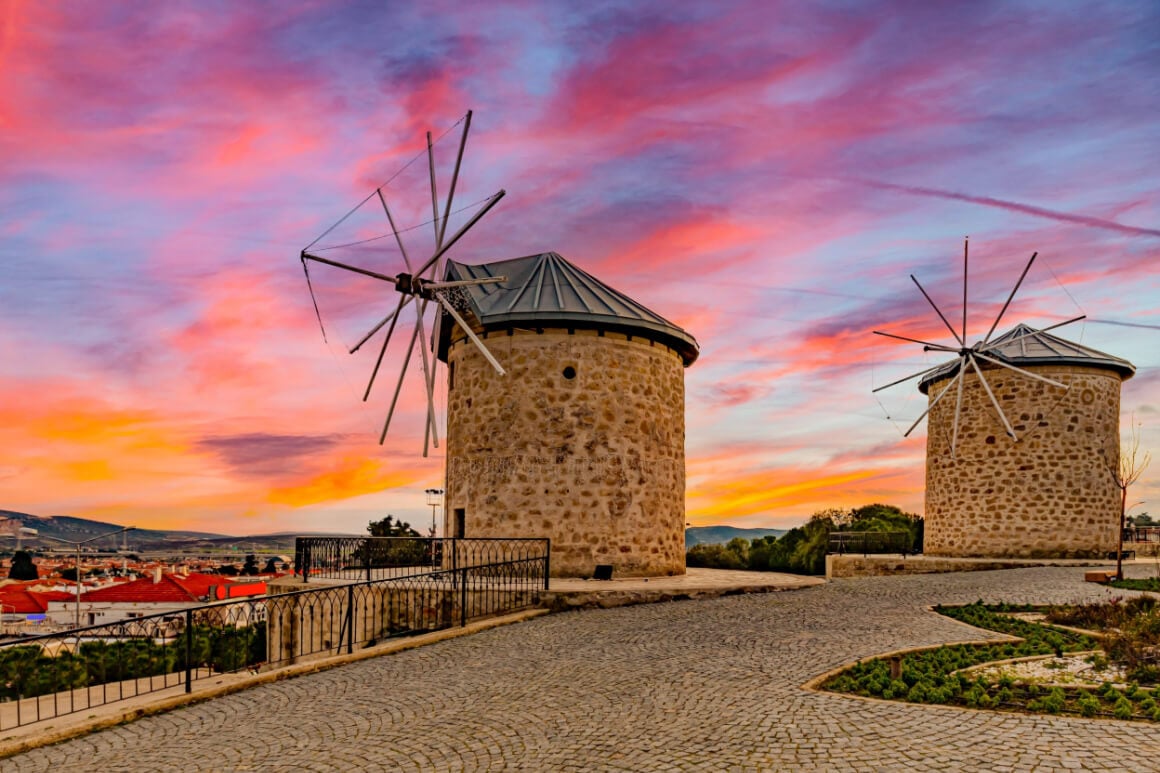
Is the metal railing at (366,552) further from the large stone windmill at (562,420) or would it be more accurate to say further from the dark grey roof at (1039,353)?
the dark grey roof at (1039,353)

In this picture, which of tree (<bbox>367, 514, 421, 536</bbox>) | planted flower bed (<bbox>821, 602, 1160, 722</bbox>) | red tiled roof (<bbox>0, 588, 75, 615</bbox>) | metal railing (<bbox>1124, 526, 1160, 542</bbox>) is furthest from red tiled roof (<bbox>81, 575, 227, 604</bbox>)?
planted flower bed (<bbox>821, 602, 1160, 722</bbox>)

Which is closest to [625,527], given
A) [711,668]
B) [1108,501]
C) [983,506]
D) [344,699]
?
[711,668]

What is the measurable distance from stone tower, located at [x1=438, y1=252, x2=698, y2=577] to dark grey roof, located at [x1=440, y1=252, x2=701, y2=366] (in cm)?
5

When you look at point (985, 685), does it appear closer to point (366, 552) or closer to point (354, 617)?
point (354, 617)

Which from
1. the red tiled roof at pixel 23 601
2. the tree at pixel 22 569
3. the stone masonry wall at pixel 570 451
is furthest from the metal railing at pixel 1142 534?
the tree at pixel 22 569

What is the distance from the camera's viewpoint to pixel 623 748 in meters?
6.39

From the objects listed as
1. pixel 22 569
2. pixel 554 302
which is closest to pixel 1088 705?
pixel 554 302

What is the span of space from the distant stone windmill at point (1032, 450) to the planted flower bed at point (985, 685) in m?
16.6

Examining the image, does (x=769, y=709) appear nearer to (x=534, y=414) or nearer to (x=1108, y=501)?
(x=534, y=414)

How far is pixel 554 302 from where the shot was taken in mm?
18672

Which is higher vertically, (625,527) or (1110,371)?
(1110,371)

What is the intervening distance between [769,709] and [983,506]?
21.9 metres

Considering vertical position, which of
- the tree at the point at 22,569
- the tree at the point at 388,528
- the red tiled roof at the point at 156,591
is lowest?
the tree at the point at 22,569

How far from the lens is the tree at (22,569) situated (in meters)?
87.3
